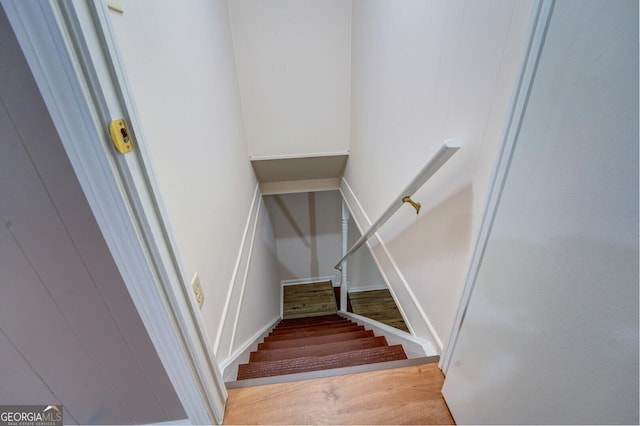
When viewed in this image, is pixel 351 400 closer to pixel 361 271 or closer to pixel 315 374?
pixel 315 374

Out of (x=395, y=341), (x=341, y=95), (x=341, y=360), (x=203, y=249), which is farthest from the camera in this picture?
(x=341, y=95)

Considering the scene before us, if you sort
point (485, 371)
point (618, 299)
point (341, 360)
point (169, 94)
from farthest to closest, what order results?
1. point (341, 360)
2. point (169, 94)
3. point (485, 371)
4. point (618, 299)

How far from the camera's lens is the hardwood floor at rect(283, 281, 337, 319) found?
13.0 feet

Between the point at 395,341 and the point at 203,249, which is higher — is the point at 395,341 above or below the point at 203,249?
below

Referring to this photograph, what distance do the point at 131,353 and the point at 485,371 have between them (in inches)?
42.8

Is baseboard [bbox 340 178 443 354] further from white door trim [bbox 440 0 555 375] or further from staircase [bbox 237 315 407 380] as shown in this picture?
white door trim [bbox 440 0 555 375]

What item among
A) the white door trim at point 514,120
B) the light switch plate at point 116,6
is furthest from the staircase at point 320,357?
the light switch plate at point 116,6

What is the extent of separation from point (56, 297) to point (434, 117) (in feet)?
4.72

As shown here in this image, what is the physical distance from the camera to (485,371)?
713 millimetres

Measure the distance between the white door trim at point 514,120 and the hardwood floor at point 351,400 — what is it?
1.86ft

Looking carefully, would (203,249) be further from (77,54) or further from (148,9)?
(148,9)

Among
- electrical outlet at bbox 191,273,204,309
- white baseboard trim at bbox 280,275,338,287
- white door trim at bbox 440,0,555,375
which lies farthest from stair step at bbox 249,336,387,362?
white baseboard trim at bbox 280,275,338,287

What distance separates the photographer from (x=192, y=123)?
3.43ft

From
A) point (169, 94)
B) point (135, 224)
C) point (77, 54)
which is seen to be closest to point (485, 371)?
point (135, 224)
